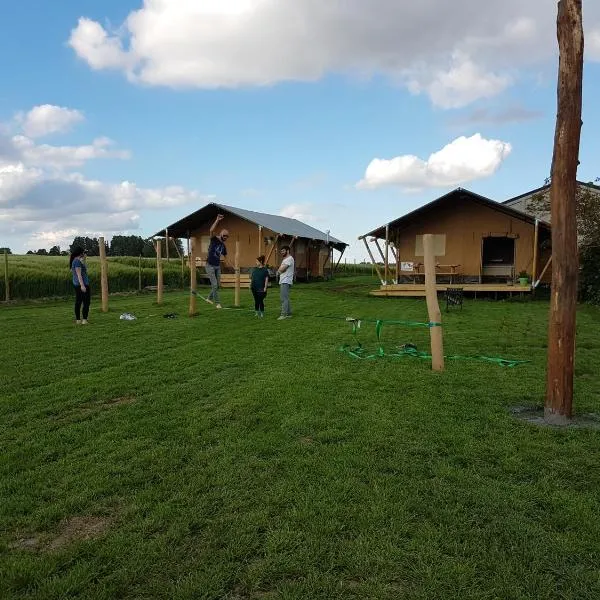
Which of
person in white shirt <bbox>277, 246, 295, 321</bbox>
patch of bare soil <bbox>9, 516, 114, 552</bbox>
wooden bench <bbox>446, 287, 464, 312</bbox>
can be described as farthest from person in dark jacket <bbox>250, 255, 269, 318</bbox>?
patch of bare soil <bbox>9, 516, 114, 552</bbox>

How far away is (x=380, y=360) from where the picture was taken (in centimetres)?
765

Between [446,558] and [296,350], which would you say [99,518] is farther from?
[296,350]

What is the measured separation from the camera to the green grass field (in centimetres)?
265

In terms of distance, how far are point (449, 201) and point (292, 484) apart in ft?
64.3

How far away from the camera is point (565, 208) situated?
509cm

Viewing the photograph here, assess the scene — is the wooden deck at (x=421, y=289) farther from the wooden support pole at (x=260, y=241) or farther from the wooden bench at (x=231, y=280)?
the wooden bench at (x=231, y=280)

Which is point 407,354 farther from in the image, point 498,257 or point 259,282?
point 498,257

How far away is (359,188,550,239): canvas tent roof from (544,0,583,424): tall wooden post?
15324 mm

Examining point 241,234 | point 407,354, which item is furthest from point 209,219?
point 407,354

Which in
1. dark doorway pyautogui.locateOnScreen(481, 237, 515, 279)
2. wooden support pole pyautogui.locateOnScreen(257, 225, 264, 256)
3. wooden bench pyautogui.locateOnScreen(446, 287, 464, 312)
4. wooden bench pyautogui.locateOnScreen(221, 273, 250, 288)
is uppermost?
wooden support pole pyautogui.locateOnScreen(257, 225, 264, 256)

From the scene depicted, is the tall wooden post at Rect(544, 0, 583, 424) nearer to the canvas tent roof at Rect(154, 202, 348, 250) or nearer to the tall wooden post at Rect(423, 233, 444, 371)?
the tall wooden post at Rect(423, 233, 444, 371)

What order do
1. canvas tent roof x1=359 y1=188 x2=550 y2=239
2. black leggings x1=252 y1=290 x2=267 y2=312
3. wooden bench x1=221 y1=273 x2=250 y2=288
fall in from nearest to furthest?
black leggings x1=252 y1=290 x2=267 y2=312
canvas tent roof x1=359 y1=188 x2=550 y2=239
wooden bench x1=221 y1=273 x2=250 y2=288

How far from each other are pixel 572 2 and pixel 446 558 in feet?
16.1

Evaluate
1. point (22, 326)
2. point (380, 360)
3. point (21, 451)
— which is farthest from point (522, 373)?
point (22, 326)
